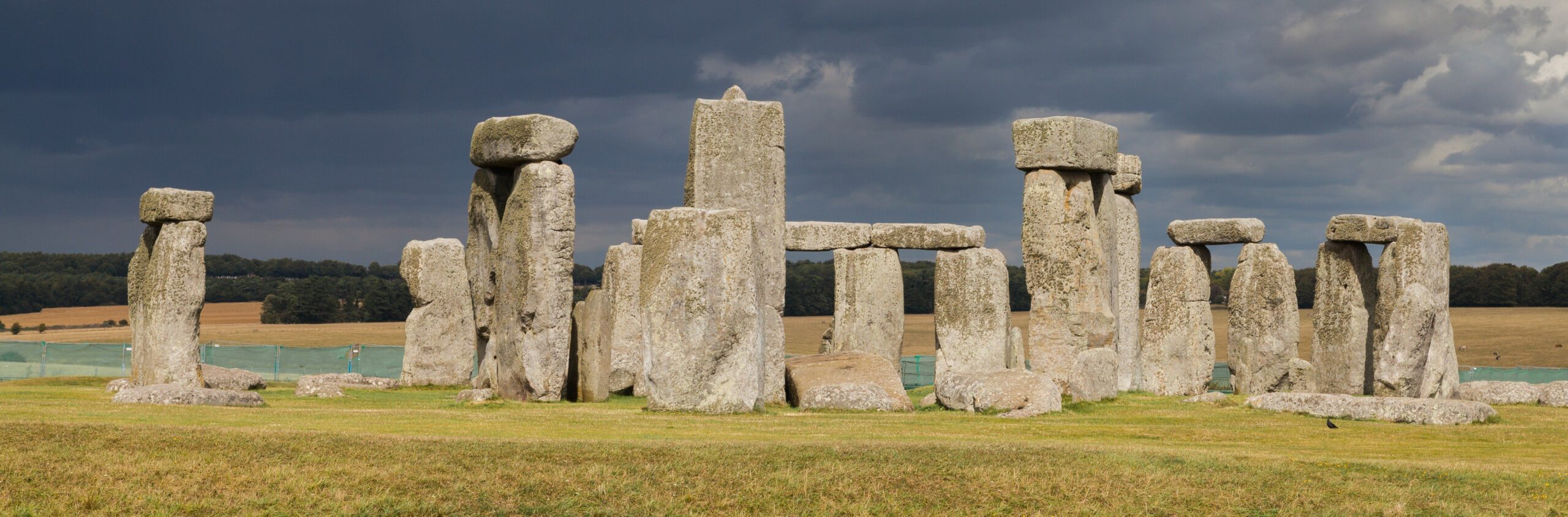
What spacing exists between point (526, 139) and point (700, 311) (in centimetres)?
494

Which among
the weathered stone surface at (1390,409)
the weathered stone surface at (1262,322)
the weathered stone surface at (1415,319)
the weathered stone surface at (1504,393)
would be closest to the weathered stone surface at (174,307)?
the weathered stone surface at (1390,409)

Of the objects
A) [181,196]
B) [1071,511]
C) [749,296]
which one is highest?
[181,196]

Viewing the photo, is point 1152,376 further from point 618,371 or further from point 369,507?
point 369,507

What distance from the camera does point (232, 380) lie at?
24828 mm

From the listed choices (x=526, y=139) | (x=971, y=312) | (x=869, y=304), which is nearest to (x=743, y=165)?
(x=526, y=139)

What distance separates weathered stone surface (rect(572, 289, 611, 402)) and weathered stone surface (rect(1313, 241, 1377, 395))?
11526mm

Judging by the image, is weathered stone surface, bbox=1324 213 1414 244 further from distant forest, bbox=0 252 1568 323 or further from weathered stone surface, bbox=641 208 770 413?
distant forest, bbox=0 252 1568 323

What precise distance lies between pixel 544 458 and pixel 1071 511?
169 inches

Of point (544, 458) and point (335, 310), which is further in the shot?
point (335, 310)

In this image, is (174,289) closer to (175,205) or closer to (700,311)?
(175,205)

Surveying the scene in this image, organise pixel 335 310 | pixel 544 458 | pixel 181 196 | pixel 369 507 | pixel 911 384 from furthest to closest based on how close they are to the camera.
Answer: pixel 335 310
pixel 911 384
pixel 181 196
pixel 544 458
pixel 369 507

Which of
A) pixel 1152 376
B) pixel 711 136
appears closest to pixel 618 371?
pixel 711 136

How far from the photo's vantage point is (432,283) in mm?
27891

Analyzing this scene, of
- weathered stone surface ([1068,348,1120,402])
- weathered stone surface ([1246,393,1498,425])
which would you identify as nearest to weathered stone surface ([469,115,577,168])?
weathered stone surface ([1068,348,1120,402])
